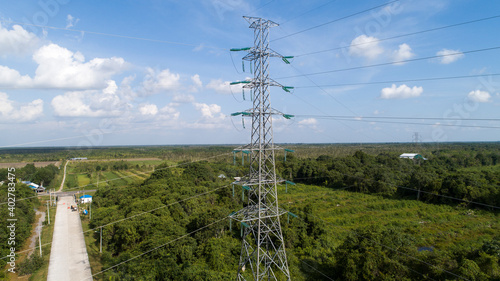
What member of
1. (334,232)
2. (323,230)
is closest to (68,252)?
(323,230)

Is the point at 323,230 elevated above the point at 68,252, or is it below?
above

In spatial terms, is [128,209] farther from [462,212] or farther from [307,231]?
[462,212]

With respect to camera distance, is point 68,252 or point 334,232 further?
point 334,232

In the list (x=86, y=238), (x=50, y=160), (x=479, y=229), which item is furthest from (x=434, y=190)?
(x=50, y=160)

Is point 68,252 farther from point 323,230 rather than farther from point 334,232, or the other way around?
point 334,232

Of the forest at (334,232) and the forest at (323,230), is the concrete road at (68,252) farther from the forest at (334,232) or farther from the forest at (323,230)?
the forest at (334,232)

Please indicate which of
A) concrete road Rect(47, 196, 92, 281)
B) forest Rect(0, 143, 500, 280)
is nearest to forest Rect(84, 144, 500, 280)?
forest Rect(0, 143, 500, 280)

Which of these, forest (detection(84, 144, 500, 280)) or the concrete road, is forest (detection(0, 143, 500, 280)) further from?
the concrete road
